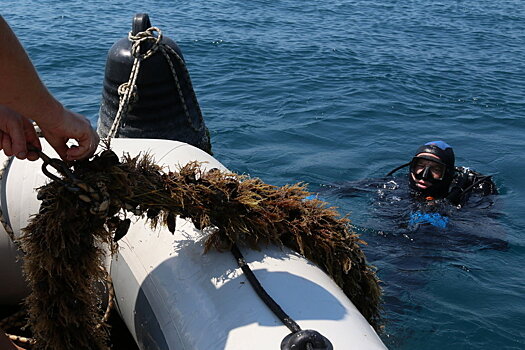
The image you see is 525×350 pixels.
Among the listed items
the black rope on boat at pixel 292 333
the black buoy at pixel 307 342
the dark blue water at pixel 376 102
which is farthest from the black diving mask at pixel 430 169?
the black buoy at pixel 307 342

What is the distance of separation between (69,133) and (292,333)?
102 cm

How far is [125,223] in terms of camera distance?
261 centimetres

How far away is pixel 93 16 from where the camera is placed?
15375mm

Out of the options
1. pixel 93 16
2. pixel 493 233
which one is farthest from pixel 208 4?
pixel 493 233

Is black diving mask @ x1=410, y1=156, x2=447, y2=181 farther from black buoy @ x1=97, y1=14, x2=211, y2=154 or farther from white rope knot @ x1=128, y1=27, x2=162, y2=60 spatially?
white rope knot @ x1=128, y1=27, x2=162, y2=60

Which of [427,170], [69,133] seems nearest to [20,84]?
[69,133]

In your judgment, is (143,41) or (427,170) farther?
(427,170)

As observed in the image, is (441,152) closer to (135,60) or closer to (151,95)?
(151,95)

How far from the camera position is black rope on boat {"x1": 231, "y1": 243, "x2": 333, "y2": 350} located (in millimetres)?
2184

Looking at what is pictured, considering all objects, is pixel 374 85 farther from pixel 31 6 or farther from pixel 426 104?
pixel 31 6

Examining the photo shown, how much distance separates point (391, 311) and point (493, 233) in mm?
1605

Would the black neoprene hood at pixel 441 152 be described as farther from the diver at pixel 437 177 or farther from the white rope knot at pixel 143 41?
the white rope knot at pixel 143 41

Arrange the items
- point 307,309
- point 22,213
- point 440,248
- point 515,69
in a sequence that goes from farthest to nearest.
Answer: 1. point 515,69
2. point 440,248
3. point 22,213
4. point 307,309

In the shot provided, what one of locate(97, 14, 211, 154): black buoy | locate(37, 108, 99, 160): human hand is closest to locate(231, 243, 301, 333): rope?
locate(37, 108, 99, 160): human hand
